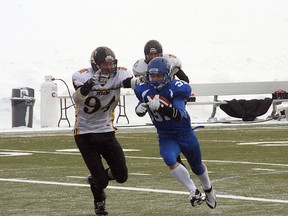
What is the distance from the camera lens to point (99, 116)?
9.80 m

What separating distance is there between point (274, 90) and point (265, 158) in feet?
51.1

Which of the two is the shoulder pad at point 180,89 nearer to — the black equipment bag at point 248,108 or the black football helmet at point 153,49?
the black football helmet at point 153,49

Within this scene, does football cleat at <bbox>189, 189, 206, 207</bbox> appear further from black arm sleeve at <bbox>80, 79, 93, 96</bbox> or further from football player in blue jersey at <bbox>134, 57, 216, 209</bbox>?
black arm sleeve at <bbox>80, 79, 93, 96</bbox>

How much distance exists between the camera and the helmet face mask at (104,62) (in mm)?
9531

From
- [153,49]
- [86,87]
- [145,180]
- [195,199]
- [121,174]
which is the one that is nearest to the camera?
[195,199]

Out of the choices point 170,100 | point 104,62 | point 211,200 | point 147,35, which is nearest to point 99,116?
point 104,62

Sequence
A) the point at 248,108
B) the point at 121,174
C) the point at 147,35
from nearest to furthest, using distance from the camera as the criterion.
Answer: the point at 121,174 → the point at 248,108 → the point at 147,35

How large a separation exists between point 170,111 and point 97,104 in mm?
1029

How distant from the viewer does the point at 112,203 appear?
10.1m

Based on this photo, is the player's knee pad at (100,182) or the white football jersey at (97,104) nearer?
the player's knee pad at (100,182)

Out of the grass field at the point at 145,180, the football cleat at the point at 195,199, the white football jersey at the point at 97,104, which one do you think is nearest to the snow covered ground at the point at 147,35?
→ the grass field at the point at 145,180

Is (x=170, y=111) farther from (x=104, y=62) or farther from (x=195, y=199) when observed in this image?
(x=104, y=62)

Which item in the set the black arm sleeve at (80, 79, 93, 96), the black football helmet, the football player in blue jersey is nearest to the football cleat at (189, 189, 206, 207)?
the football player in blue jersey

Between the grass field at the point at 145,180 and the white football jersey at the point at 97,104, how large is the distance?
0.79 m
